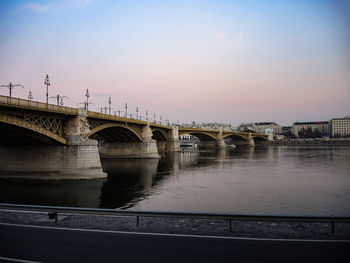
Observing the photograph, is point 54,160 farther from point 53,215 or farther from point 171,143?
point 171,143

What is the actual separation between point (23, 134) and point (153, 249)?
3366 cm

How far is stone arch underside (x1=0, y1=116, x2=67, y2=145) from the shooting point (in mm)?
32172

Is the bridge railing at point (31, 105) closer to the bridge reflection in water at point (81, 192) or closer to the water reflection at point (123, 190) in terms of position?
the bridge reflection in water at point (81, 192)

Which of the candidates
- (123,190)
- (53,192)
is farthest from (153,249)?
(53,192)

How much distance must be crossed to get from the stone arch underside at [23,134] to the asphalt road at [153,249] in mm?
24669

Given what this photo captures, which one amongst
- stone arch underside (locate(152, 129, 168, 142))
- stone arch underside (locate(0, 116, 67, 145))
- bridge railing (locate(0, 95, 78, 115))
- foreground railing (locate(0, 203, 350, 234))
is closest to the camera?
foreground railing (locate(0, 203, 350, 234))

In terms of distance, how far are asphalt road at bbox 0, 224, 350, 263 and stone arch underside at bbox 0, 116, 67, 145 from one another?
24669 mm

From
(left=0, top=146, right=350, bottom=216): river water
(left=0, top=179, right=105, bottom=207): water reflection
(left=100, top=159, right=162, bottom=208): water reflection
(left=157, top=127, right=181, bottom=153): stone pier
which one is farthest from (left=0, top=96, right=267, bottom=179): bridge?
(left=157, top=127, right=181, bottom=153): stone pier

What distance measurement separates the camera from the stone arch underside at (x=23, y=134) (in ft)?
106

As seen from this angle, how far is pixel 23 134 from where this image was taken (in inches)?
1451

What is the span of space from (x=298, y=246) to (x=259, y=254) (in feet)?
5.24

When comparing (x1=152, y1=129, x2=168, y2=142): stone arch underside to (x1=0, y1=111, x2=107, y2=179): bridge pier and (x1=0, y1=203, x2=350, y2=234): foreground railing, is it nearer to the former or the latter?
(x1=0, y1=111, x2=107, y2=179): bridge pier

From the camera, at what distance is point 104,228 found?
1166cm

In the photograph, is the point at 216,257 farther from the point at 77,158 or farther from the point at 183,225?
the point at 77,158
